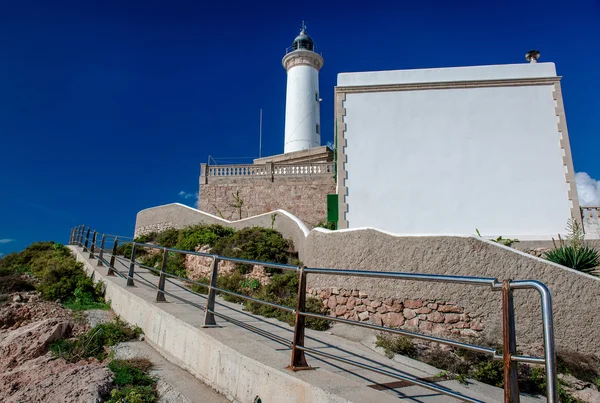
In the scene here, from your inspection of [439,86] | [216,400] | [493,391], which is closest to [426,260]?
[493,391]

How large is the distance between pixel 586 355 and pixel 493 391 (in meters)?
2.56

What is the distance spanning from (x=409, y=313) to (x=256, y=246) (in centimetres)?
522

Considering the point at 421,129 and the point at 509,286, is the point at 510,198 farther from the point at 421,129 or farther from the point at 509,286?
the point at 509,286

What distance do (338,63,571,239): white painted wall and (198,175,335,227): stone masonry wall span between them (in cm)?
607

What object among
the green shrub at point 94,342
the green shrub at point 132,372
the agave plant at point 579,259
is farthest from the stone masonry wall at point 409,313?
the green shrub at point 132,372

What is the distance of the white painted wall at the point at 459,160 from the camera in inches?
481

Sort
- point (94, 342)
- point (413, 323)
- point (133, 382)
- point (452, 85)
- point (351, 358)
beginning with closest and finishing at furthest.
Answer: point (133, 382) → point (351, 358) → point (94, 342) → point (413, 323) → point (452, 85)

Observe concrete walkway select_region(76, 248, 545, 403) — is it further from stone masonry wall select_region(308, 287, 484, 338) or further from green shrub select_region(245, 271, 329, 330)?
stone masonry wall select_region(308, 287, 484, 338)

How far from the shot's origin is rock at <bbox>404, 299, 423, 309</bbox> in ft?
→ 24.8

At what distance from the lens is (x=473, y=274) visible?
7.27 m

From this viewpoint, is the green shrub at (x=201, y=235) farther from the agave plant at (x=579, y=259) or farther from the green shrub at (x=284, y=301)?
the agave plant at (x=579, y=259)

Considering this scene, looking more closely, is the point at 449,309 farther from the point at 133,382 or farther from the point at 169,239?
the point at 169,239

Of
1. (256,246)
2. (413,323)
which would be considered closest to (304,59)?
(256,246)

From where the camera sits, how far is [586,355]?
645 centimetres
